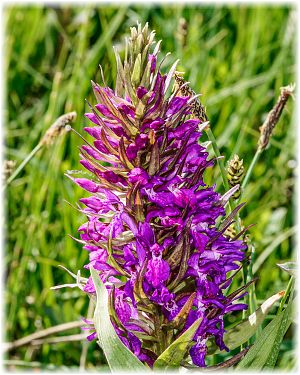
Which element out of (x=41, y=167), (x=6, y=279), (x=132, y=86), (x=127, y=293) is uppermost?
(x=132, y=86)

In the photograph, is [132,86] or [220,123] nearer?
[132,86]

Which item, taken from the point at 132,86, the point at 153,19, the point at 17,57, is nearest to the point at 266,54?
the point at 153,19

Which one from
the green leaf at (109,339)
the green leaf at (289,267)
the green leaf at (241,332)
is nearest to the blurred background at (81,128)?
the green leaf at (241,332)

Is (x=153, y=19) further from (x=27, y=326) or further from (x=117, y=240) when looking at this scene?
(x=117, y=240)

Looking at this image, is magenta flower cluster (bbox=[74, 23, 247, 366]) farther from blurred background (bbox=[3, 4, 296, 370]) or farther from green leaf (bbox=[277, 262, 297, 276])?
blurred background (bbox=[3, 4, 296, 370])

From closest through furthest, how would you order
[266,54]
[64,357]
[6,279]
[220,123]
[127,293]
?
[127,293]
[64,357]
[6,279]
[220,123]
[266,54]

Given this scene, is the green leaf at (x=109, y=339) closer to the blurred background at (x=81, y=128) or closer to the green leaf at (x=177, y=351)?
the green leaf at (x=177, y=351)
